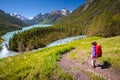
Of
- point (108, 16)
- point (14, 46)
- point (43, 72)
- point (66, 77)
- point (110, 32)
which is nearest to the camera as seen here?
point (66, 77)

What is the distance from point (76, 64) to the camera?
2148cm

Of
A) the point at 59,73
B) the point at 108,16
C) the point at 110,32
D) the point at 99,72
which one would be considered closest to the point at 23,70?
the point at 59,73

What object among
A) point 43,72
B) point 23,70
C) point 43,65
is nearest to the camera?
point 43,72

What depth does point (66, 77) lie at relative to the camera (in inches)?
688

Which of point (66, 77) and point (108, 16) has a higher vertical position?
point (108, 16)

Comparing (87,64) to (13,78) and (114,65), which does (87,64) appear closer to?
(114,65)

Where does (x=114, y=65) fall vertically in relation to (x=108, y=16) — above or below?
below

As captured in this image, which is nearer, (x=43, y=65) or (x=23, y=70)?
(x=43, y=65)

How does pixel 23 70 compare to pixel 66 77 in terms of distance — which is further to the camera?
pixel 23 70

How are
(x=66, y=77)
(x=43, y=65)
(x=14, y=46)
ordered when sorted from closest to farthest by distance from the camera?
(x=66, y=77) → (x=43, y=65) → (x=14, y=46)

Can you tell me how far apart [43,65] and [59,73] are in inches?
136

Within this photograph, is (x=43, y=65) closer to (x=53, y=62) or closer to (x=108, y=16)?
(x=53, y=62)

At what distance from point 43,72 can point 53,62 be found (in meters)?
2.22

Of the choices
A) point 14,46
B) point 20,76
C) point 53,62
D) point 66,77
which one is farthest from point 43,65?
point 14,46
